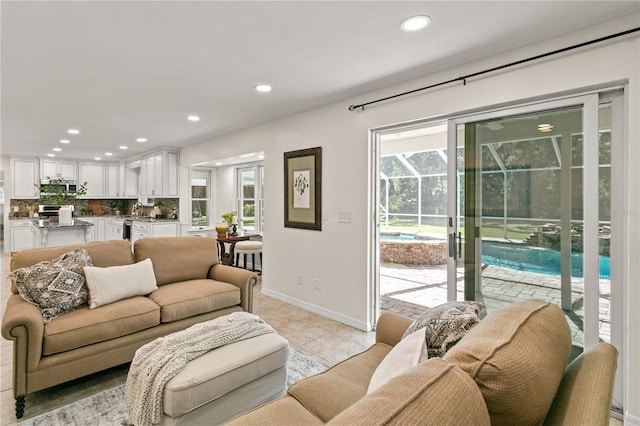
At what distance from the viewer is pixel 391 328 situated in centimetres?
196

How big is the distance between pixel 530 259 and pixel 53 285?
3.57m

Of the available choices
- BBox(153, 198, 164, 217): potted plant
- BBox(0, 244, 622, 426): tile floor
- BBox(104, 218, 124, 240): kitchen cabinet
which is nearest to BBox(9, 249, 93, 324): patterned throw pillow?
BBox(0, 244, 622, 426): tile floor

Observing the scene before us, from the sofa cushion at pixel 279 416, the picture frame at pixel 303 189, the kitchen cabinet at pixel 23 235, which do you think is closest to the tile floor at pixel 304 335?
the picture frame at pixel 303 189

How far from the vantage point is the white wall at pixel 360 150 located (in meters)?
1.99

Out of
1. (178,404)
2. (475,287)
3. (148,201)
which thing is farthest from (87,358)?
(148,201)

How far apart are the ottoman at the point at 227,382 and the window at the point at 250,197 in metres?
4.55

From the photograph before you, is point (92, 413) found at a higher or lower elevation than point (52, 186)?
lower

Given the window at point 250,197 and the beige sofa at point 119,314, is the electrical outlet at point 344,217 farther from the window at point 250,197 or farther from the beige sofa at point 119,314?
the window at point 250,197

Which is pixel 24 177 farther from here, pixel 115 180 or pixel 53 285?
pixel 53 285

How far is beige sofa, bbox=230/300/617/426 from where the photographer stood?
0.66 meters

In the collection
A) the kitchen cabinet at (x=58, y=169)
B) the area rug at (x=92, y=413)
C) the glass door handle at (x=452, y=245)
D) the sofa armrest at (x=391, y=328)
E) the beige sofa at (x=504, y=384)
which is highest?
the kitchen cabinet at (x=58, y=169)

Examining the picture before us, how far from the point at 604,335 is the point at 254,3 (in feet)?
10.1

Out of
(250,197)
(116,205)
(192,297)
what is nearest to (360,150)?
(192,297)

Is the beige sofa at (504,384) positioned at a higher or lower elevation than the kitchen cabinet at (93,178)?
lower
